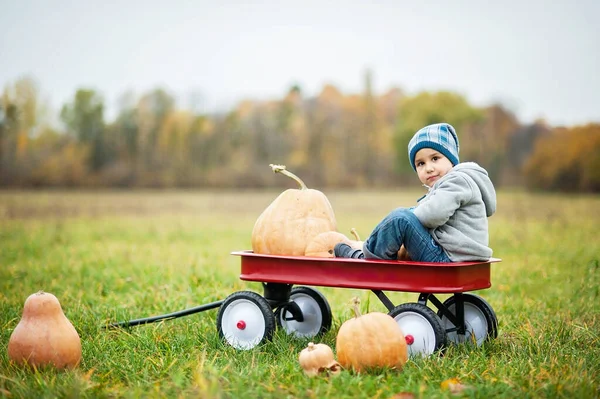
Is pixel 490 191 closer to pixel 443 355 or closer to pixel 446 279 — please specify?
pixel 446 279

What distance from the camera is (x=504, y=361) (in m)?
4.21

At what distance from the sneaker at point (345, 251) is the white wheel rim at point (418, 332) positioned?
21.6 inches

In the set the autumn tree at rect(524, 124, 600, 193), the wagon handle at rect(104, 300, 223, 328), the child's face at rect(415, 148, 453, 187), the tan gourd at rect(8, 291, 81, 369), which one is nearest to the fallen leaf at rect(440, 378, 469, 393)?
the child's face at rect(415, 148, 453, 187)

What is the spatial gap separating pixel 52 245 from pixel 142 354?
7054 millimetres

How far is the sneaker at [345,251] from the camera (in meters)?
4.76

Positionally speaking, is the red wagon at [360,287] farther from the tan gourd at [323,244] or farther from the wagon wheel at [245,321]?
the tan gourd at [323,244]

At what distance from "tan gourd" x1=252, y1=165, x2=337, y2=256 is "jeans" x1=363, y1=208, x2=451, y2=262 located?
0.62m

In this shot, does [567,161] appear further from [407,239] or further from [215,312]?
[407,239]

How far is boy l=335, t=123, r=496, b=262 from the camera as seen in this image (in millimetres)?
4441

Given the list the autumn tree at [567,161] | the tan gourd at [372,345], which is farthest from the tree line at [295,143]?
the tan gourd at [372,345]

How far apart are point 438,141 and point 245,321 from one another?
6.23 feet

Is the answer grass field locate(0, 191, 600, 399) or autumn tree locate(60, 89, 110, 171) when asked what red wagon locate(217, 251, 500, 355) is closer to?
grass field locate(0, 191, 600, 399)

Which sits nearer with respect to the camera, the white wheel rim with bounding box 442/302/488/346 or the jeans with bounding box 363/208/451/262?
the jeans with bounding box 363/208/451/262

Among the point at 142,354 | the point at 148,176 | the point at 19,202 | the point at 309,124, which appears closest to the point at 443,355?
the point at 142,354
